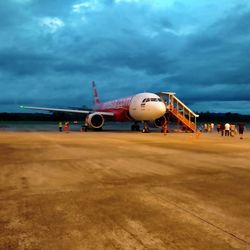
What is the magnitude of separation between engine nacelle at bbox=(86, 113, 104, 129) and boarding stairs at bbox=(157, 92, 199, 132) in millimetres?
6928

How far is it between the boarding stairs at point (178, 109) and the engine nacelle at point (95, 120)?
693 centimetres

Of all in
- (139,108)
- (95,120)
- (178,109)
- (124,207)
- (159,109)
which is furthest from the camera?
(95,120)

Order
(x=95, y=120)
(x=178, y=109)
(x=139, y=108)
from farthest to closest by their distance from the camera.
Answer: (x=95, y=120) → (x=178, y=109) → (x=139, y=108)

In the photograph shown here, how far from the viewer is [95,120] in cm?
3503

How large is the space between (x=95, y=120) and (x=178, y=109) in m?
8.69

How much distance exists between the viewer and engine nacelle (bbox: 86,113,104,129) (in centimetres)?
3438

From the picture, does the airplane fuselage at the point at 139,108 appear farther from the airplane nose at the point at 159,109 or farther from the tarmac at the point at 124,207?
the tarmac at the point at 124,207

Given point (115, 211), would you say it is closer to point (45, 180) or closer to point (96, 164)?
point (45, 180)

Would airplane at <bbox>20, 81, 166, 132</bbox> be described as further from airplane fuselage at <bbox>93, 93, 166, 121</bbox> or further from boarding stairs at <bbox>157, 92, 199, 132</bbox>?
boarding stairs at <bbox>157, 92, 199, 132</bbox>

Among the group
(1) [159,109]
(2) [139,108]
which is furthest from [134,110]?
(1) [159,109]

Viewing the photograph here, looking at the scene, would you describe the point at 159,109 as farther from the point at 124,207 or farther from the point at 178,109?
the point at 124,207

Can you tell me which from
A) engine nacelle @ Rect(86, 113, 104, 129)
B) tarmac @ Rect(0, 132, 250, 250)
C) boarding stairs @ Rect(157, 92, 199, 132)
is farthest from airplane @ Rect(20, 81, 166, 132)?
tarmac @ Rect(0, 132, 250, 250)

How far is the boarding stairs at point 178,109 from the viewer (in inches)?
1275

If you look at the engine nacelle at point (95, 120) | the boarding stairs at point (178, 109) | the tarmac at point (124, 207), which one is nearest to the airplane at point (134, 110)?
the engine nacelle at point (95, 120)
